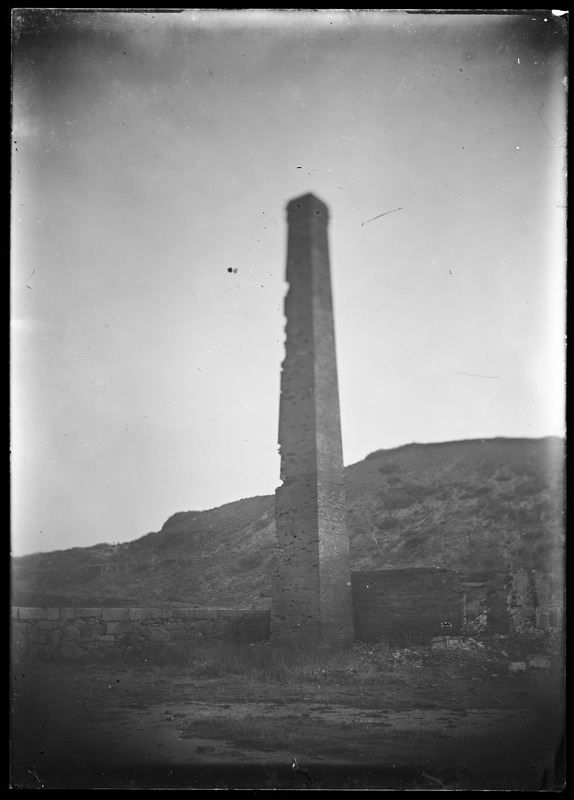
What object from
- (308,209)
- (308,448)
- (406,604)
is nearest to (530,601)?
(406,604)

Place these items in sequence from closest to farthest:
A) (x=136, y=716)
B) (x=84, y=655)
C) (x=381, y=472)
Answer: (x=136, y=716), (x=84, y=655), (x=381, y=472)

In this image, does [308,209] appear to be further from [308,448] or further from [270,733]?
[270,733]

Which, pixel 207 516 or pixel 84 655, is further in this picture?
pixel 207 516

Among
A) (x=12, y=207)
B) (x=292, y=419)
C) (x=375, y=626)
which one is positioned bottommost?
(x=375, y=626)

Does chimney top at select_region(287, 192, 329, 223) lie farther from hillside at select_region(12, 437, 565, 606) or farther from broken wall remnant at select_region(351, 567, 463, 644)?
hillside at select_region(12, 437, 565, 606)

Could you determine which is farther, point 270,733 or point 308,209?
point 308,209

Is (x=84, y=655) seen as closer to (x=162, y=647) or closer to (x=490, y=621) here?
(x=162, y=647)

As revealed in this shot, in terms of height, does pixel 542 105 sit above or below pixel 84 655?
above

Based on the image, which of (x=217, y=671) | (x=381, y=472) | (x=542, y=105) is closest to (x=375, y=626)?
(x=217, y=671)
